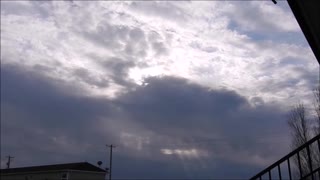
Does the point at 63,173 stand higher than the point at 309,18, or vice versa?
the point at 63,173

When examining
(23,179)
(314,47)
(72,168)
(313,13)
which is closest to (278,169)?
(314,47)

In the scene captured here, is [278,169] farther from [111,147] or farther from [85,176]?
[111,147]

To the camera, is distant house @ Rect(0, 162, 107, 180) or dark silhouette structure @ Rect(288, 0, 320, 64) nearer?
dark silhouette structure @ Rect(288, 0, 320, 64)

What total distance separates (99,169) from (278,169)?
42.5 metres

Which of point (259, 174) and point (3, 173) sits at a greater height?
point (3, 173)

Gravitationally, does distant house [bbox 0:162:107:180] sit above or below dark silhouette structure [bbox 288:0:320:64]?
above

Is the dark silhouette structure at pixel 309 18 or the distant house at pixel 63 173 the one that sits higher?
the distant house at pixel 63 173

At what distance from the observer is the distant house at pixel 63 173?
44684 mm

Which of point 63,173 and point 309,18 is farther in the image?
point 63,173

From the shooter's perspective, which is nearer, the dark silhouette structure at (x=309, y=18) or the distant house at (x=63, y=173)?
the dark silhouette structure at (x=309, y=18)

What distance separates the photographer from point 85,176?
46094 mm

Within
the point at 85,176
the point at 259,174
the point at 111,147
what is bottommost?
the point at 259,174

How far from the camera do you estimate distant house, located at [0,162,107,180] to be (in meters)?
44.7

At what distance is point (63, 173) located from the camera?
4459cm
